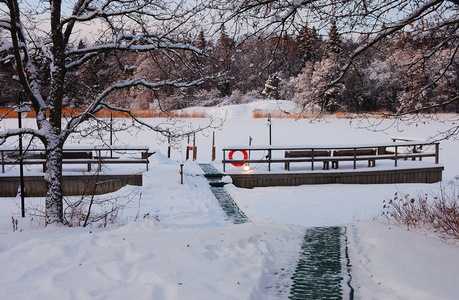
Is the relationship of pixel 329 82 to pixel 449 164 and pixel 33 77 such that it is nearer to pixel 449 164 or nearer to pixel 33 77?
pixel 33 77

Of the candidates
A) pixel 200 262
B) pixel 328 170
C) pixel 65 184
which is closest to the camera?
pixel 200 262

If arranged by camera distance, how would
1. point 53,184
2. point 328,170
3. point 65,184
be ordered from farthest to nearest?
point 328,170 → point 65,184 → point 53,184

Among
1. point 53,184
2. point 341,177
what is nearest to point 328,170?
point 341,177

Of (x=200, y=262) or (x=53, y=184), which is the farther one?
(x=53, y=184)

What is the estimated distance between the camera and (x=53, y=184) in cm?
686

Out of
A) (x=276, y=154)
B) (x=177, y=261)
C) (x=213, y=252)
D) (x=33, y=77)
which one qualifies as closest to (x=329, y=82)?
(x=213, y=252)

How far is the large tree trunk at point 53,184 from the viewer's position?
6812mm

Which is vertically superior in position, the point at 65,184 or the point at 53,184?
the point at 53,184

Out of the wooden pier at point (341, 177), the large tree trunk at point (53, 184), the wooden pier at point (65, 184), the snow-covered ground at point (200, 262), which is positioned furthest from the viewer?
the wooden pier at point (341, 177)

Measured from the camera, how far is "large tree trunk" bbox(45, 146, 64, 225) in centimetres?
681

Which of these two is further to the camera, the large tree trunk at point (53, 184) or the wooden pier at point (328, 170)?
the wooden pier at point (328, 170)

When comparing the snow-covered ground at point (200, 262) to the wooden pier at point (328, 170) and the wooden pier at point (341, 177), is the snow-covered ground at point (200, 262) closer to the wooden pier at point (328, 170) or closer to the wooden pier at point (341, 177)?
the wooden pier at point (341, 177)

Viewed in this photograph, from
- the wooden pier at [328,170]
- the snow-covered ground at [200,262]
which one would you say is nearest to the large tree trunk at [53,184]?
the snow-covered ground at [200,262]

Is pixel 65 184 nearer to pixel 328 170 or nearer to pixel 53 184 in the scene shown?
pixel 53 184
